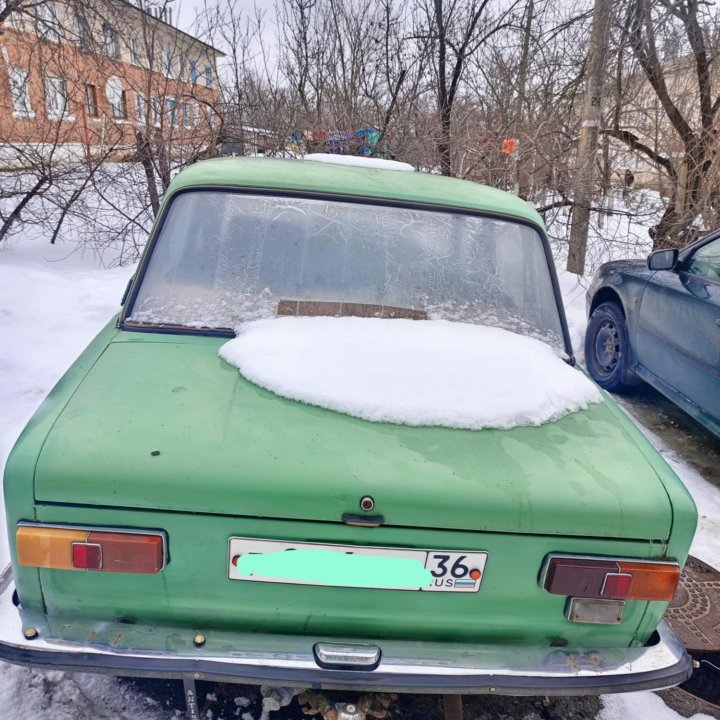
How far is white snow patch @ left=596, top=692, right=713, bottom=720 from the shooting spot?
207 cm

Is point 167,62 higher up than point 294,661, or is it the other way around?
point 167,62

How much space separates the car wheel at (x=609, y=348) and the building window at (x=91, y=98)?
6786mm

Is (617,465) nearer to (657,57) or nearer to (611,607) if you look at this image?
(611,607)

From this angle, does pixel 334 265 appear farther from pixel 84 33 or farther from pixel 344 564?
pixel 84 33

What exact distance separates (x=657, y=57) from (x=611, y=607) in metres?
8.89

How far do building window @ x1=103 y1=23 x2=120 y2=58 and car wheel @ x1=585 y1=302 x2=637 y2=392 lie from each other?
671cm

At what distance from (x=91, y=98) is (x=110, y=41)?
0.81 meters

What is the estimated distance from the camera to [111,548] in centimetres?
143

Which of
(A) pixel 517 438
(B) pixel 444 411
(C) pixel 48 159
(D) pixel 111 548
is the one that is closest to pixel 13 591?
(D) pixel 111 548

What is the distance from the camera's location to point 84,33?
23.9 feet

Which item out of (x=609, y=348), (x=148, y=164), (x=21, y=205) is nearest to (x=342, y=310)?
(x=609, y=348)

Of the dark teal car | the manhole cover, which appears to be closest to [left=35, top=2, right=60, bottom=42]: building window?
the dark teal car

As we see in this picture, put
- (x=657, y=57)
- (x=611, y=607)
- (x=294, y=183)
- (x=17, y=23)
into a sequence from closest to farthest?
(x=611, y=607) → (x=294, y=183) → (x=17, y=23) → (x=657, y=57)

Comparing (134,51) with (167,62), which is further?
(167,62)
